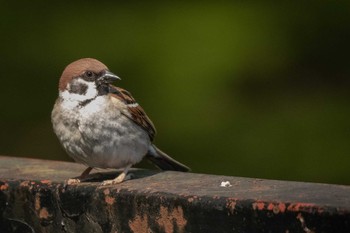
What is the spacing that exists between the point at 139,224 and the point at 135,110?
39.6 inches

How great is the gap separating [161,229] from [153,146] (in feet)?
4.12

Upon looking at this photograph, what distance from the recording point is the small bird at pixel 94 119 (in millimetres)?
4320

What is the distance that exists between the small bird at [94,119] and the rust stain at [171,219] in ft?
2.49

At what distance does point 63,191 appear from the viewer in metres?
3.80

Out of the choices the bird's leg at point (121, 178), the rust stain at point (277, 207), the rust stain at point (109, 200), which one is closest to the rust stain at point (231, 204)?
the rust stain at point (277, 207)

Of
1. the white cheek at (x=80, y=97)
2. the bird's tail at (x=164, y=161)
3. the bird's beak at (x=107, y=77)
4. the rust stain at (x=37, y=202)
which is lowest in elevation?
the bird's tail at (x=164, y=161)

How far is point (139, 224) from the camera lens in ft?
11.6

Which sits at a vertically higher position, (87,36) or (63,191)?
(87,36)

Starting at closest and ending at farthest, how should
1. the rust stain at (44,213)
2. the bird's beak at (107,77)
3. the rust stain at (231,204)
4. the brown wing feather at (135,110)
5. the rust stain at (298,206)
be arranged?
the rust stain at (298,206) → the rust stain at (231,204) → the rust stain at (44,213) → the bird's beak at (107,77) → the brown wing feather at (135,110)

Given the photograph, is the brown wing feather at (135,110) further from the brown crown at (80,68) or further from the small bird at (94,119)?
the brown crown at (80,68)

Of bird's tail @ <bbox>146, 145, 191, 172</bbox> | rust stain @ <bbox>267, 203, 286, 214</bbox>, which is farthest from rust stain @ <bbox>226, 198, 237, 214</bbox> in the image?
bird's tail @ <bbox>146, 145, 191, 172</bbox>

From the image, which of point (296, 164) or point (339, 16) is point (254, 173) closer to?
point (296, 164)

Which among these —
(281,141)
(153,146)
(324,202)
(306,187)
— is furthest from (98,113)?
(324,202)

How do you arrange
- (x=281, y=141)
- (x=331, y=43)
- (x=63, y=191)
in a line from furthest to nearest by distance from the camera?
1. (x=331, y=43)
2. (x=281, y=141)
3. (x=63, y=191)
